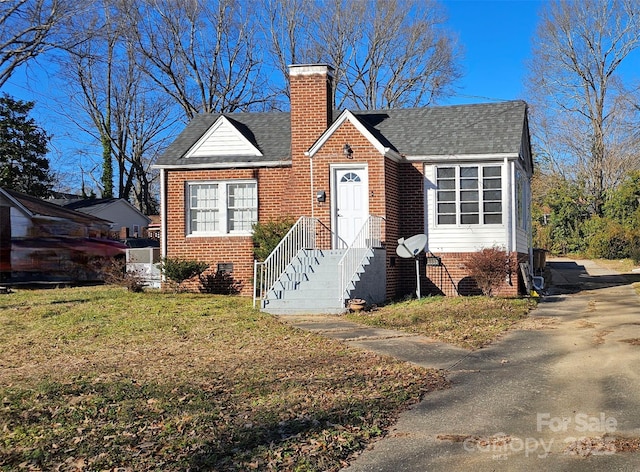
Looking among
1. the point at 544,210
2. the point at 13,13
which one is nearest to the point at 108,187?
the point at 13,13

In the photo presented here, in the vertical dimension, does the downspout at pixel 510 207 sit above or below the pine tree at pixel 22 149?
below

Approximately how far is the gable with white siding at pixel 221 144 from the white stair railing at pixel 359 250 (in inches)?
170

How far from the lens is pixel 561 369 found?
770 centimetres

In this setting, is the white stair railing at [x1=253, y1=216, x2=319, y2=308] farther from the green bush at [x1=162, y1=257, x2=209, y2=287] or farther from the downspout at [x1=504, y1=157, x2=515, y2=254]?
the downspout at [x1=504, y1=157, x2=515, y2=254]

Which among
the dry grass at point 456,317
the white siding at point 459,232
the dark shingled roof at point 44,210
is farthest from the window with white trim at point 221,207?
the dark shingled roof at point 44,210

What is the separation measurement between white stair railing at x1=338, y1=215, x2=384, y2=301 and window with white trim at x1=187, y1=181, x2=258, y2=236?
11.8ft

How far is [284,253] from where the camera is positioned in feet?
49.4

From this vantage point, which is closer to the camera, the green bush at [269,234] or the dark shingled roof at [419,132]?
the green bush at [269,234]

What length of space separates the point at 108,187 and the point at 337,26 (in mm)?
17661

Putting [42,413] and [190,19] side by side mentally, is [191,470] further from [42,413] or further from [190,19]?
[190,19]

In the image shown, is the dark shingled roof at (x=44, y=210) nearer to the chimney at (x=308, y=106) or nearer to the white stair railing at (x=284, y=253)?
the chimney at (x=308, y=106)

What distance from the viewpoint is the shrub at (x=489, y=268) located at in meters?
15.5

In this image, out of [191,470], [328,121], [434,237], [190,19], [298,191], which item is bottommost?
[191,470]

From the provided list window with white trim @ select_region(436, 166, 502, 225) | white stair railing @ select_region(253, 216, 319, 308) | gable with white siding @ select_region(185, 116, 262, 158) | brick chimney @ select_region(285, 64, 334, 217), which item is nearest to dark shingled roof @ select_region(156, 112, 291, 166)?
gable with white siding @ select_region(185, 116, 262, 158)
